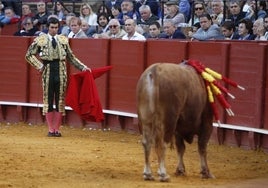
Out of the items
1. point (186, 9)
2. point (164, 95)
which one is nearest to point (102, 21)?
point (186, 9)

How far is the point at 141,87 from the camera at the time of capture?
955 centimetres

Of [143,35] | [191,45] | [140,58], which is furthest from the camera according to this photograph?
[143,35]

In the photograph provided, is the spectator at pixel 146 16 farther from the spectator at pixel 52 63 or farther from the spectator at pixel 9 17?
the spectator at pixel 9 17

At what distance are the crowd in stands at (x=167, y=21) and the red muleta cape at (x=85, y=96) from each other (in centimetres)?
143

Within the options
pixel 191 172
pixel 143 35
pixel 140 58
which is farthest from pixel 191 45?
pixel 191 172

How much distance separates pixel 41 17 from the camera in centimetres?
1812

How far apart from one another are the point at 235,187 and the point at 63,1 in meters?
11.8

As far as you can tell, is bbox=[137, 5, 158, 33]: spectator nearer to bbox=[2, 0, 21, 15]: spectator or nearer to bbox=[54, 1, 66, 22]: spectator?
bbox=[54, 1, 66, 22]: spectator

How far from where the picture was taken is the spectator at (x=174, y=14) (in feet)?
52.3

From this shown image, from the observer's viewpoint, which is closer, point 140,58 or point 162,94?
point 162,94

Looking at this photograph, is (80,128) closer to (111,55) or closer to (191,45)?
(111,55)

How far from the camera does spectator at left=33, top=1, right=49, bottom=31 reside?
17791 mm

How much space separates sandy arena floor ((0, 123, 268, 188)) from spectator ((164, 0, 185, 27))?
241cm

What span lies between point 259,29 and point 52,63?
295 cm
